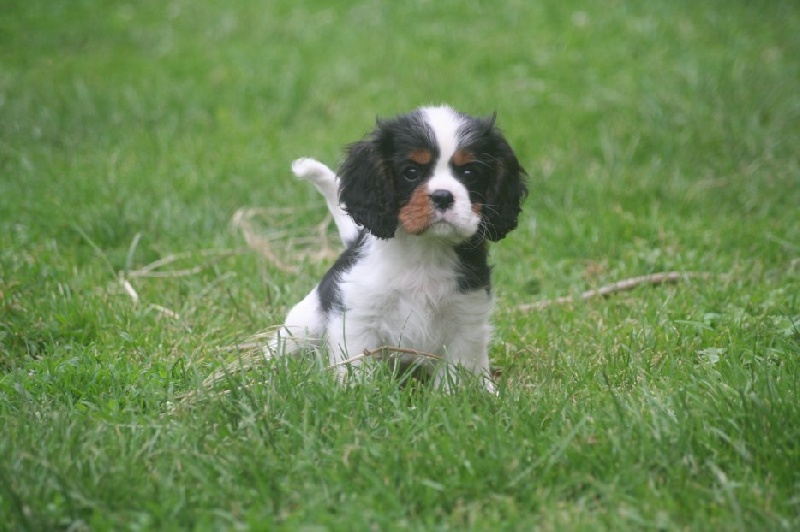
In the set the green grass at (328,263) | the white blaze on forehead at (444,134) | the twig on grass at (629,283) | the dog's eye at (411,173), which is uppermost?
the white blaze on forehead at (444,134)

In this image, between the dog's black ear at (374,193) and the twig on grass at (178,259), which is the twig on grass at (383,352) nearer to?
the dog's black ear at (374,193)

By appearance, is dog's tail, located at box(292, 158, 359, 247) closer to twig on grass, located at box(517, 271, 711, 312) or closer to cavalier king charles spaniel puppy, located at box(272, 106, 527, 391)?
cavalier king charles spaniel puppy, located at box(272, 106, 527, 391)

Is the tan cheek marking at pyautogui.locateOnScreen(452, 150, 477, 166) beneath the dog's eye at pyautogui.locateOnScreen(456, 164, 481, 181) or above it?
above

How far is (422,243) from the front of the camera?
3777mm

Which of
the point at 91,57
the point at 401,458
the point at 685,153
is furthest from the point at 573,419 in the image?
the point at 91,57

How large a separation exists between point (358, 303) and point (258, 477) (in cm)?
107

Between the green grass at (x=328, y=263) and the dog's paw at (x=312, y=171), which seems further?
the dog's paw at (x=312, y=171)

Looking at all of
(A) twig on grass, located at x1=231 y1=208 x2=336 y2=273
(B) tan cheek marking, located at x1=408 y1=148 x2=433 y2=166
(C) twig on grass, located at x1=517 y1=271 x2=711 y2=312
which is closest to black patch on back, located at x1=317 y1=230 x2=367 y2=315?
(B) tan cheek marking, located at x1=408 y1=148 x2=433 y2=166

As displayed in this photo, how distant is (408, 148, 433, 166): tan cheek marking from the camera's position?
11.6 feet

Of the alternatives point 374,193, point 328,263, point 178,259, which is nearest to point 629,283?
point 328,263

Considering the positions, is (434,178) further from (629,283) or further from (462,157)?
(629,283)

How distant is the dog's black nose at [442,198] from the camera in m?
3.46

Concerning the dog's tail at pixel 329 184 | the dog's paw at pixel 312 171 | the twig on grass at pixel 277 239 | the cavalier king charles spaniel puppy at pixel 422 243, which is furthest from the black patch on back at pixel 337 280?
the twig on grass at pixel 277 239

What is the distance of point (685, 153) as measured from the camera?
7090 millimetres
